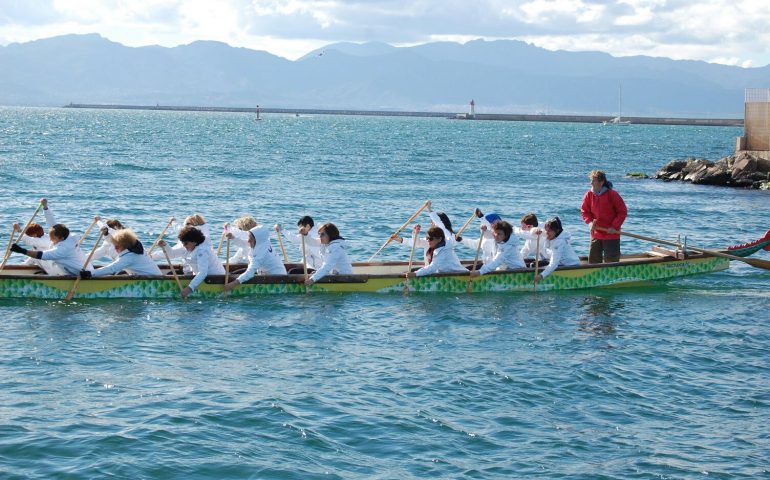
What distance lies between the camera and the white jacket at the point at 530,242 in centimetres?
2195

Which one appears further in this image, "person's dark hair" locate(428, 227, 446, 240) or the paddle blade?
the paddle blade

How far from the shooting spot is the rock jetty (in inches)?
2078

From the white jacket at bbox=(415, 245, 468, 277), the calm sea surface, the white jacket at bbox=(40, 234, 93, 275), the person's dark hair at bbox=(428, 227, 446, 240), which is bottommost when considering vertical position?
the calm sea surface

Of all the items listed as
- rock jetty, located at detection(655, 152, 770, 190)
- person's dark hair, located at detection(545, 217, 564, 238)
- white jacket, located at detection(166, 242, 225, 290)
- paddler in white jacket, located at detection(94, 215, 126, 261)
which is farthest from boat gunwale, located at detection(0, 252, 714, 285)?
rock jetty, located at detection(655, 152, 770, 190)

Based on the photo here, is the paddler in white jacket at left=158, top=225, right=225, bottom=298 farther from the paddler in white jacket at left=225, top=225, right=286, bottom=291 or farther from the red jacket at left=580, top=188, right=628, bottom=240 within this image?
the red jacket at left=580, top=188, right=628, bottom=240

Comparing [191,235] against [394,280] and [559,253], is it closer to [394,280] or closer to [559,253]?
[394,280]

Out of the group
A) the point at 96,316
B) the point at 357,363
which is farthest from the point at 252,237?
the point at 357,363

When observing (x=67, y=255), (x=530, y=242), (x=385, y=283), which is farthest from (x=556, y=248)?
(x=67, y=255)

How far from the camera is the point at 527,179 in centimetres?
5925

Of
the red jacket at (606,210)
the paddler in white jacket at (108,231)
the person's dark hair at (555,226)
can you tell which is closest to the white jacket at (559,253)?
the person's dark hair at (555,226)

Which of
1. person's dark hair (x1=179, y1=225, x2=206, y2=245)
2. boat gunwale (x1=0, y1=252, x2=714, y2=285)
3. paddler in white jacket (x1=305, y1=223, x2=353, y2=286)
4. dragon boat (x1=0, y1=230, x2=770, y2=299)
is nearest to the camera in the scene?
person's dark hair (x1=179, y1=225, x2=206, y2=245)

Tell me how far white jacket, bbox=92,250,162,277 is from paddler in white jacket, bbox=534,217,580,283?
7989 millimetres

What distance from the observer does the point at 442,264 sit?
69.6 ft

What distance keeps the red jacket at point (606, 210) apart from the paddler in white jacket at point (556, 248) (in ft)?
2.52
